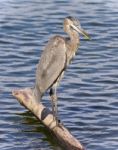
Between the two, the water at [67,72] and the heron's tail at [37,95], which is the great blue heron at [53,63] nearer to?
the heron's tail at [37,95]

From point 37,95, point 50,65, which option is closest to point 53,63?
point 50,65

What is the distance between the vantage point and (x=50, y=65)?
10.5 metres

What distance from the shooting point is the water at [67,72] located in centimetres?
1089

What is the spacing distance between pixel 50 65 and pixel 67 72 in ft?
12.0

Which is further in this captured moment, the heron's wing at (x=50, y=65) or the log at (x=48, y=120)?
the heron's wing at (x=50, y=65)

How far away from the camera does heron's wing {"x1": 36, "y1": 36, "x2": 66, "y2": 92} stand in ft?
34.3

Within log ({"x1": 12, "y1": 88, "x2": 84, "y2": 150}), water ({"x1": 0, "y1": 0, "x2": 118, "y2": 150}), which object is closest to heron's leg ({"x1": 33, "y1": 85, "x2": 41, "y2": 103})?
log ({"x1": 12, "y1": 88, "x2": 84, "y2": 150})

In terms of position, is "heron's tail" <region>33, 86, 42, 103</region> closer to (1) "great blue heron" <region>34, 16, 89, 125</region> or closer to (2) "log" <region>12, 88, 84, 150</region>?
(1) "great blue heron" <region>34, 16, 89, 125</region>

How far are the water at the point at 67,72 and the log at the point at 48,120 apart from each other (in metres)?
0.34

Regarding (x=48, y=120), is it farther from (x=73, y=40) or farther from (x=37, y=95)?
(x=73, y=40)

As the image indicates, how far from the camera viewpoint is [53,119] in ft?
33.9

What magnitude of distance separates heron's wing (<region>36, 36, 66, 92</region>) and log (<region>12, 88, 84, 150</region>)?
0.40m

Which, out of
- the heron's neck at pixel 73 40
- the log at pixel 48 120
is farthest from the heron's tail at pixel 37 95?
the heron's neck at pixel 73 40

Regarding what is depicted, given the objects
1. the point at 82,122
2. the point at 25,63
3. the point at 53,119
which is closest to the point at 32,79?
the point at 25,63
